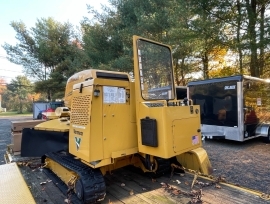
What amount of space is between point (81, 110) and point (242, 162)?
14.3 feet

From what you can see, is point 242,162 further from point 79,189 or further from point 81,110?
point 81,110

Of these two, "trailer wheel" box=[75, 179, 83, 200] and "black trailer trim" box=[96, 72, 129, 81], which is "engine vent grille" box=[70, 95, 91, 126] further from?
"trailer wheel" box=[75, 179, 83, 200]

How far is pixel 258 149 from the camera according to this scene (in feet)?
20.9

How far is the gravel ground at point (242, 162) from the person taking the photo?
391 cm

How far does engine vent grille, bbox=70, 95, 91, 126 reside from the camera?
2516mm

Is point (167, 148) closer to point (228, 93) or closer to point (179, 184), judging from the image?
point (179, 184)

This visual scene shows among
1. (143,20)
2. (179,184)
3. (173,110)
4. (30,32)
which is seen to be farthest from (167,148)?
(30,32)

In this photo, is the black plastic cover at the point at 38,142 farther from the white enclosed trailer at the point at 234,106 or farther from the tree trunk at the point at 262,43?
the tree trunk at the point at 262,43

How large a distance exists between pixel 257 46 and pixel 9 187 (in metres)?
9.01

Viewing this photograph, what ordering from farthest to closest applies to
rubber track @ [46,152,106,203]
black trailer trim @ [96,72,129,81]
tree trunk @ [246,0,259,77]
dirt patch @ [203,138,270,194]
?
tree trunk @ [246,0,259,77] < dirt patch @ [203,138,270,194] < black trailer trim @ [96,72,129,81] < rubber track @ [46,152,106,203]

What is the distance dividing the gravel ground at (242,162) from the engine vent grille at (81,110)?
304 centimetres

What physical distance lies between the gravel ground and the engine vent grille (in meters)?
3.04

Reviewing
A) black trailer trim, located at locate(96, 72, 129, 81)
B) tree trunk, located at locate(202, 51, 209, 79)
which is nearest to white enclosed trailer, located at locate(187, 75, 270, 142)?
black trailer trim, located at locate(96, 72, 129, 81)

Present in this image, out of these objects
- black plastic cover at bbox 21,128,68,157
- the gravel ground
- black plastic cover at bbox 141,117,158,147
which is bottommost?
the gravel ground
